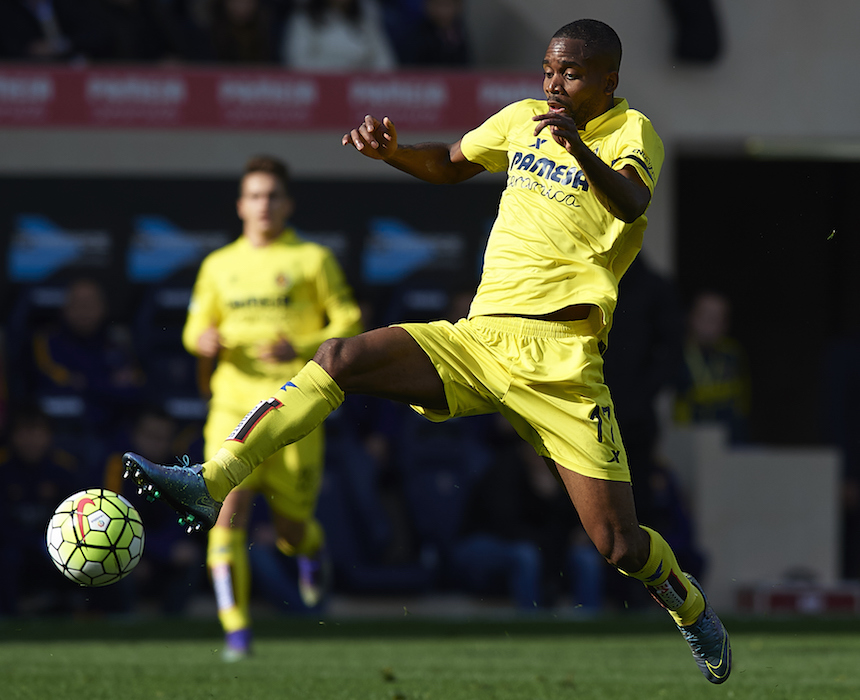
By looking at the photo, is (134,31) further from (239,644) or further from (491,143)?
(491,143)

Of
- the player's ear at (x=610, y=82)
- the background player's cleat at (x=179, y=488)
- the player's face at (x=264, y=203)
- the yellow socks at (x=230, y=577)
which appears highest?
the player's ear at (x=610, y=82)

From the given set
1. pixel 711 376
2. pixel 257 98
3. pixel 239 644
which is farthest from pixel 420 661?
pixel 257 98

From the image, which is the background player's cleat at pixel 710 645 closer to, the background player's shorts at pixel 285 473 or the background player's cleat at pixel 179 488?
the background player's cleat at pixel 179 488

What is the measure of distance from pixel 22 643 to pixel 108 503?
376cm

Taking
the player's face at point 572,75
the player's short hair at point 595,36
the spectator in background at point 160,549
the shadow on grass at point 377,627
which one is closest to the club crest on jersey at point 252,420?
the player's face at point 572,75

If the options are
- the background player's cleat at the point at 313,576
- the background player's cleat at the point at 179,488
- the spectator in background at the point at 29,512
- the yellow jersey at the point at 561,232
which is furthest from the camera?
the spectator in background at the point at 29,512

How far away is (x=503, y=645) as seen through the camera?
332 inches

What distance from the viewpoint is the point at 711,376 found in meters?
11.4

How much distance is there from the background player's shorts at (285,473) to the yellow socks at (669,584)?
Result: 2669 mm

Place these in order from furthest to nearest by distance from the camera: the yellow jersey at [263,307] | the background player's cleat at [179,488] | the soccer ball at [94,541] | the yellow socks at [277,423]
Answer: the yellow jersey at [263,307] → the soccer ball at [94,541] → the yellow socks at [277,423] → the background player's cleat at [179,488]

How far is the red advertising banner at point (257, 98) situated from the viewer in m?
10.8

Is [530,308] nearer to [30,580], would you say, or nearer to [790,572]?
[30,580]

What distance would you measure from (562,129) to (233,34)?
7174 mm

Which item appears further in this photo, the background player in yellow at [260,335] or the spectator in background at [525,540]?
the spectator in background at [525,540]
